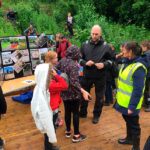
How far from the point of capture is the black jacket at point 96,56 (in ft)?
11.2

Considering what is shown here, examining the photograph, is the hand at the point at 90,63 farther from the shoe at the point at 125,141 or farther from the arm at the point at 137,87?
the shoe at the point at 125,141

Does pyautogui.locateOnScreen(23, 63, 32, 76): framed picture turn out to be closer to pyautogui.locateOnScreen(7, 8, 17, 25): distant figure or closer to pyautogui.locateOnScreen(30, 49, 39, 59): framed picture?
pyautogui.locateOnScreen(30, 49, 39, 59): framed picture

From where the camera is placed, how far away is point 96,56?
3.44m

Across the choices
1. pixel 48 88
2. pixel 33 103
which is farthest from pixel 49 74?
pixel 33 103

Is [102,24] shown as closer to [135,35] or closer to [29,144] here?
[135,35]

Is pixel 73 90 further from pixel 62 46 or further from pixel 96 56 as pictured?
pixel 62 46

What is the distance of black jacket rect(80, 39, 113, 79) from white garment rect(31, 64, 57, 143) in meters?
1.31

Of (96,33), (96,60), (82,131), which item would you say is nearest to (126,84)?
(96,60)

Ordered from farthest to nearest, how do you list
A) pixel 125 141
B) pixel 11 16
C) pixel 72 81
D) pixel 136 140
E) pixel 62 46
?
pixel 11 16
pixel 62 46
pixel 125 141
pixel 72 81
pixel 136 140

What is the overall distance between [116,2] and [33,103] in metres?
14.5

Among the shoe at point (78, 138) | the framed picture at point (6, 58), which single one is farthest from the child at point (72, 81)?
the framed picture at point (6, 58)

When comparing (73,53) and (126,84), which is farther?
(73,53)

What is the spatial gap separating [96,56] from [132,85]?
3.78 ft

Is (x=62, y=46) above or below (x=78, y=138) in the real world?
above
